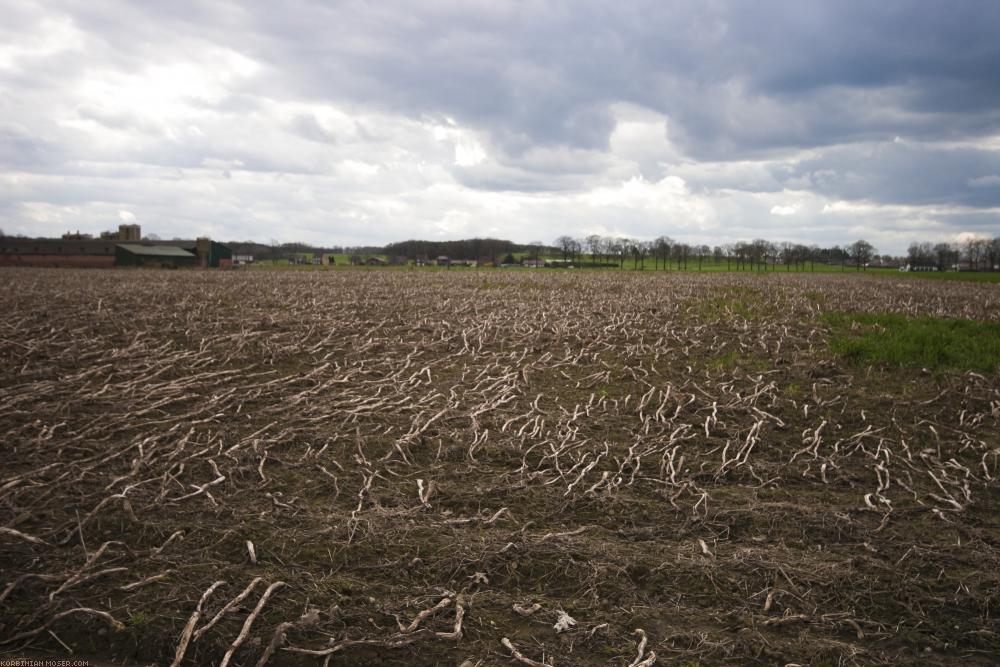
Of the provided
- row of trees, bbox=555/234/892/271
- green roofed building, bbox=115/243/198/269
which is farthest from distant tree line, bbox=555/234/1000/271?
green roofed building, bbox=115/243/198/269

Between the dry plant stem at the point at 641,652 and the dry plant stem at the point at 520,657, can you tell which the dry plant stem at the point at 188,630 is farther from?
the dry plant stem at the point at 641,652

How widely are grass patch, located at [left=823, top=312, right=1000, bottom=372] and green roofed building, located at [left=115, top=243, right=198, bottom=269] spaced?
90393 mm

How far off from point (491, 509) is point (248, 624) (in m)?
3.26

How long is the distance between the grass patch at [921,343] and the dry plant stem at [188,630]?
15721mm

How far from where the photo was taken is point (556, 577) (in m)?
6.30

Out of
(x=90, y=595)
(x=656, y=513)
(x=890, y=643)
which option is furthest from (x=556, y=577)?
(x=90, y=595)

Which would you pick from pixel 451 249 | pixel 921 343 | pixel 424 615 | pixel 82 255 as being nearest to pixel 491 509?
pixel 424 615

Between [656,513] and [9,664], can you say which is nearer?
[9,664]

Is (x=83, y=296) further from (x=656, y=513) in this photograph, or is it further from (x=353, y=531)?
(x=656, y=513)

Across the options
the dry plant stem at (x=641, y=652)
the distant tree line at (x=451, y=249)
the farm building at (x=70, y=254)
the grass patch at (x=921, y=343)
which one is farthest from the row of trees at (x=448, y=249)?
the dry plant stem at (x=641, y=652)

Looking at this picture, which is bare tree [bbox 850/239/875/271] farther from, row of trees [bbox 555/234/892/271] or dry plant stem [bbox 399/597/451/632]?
dry plant stem [bbox 399/597/451/632]

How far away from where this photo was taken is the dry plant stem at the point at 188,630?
199 inches

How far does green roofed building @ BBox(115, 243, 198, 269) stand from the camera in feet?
297

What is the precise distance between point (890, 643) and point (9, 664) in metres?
7.27
